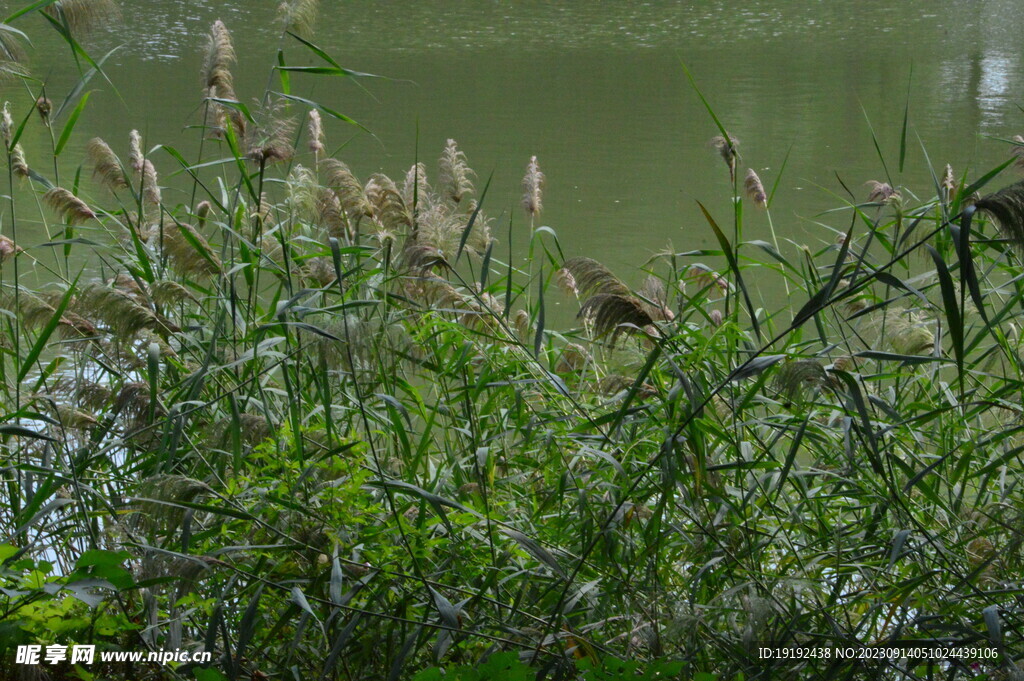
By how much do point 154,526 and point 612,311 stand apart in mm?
829

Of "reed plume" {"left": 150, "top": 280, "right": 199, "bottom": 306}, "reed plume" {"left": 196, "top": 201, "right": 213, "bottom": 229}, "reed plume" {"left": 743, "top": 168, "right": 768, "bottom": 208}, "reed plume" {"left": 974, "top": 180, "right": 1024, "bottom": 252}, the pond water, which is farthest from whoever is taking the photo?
the pond water

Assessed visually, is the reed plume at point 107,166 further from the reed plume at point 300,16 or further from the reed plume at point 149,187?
the reed plume at point 300,16

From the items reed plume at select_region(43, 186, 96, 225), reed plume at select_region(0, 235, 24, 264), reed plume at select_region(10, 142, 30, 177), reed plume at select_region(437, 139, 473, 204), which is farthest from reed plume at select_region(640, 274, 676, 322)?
reed plume at select_region(10, 142, 30, 177)

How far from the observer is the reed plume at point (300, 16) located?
2.26 meters

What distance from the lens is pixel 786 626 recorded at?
1673 millimetres

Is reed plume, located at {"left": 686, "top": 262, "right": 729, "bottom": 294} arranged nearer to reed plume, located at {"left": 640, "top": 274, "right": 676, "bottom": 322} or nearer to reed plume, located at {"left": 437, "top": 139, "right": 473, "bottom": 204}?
reed plume, located at {"left": 640, "top": 274, "right": 676, "bottom": 322}

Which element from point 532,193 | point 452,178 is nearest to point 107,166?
point 452,178

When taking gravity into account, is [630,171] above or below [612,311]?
below

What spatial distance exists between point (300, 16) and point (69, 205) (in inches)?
26.5

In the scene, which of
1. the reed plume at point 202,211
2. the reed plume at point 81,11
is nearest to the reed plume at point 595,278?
the reed plume at point 81,11

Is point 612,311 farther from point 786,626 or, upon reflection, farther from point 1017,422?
point 1017,422

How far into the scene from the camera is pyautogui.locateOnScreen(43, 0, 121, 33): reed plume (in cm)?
199

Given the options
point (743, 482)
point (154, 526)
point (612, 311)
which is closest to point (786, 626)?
point (743, 482)

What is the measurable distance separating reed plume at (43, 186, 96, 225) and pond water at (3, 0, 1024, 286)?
3.70 feet
